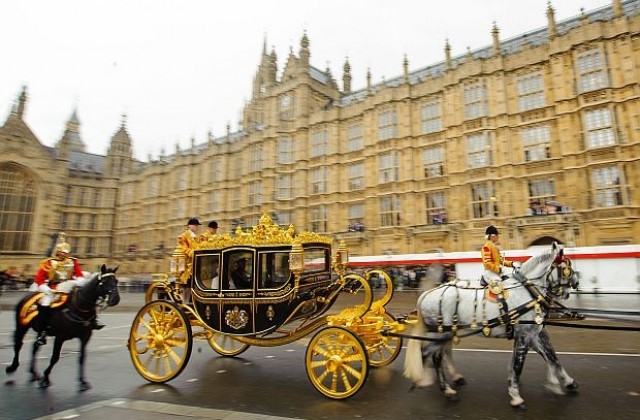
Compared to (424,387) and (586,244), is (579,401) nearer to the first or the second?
(424,387)

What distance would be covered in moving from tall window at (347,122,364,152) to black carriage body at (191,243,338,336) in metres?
23.6

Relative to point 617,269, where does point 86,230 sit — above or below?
above

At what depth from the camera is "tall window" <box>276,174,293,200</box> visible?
107 feet

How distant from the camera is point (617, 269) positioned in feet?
51.5

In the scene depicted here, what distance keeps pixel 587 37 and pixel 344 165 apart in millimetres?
17611

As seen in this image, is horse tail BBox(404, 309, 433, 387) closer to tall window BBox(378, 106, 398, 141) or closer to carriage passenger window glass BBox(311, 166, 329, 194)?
tall window BBox(378, 106, 398, 141)

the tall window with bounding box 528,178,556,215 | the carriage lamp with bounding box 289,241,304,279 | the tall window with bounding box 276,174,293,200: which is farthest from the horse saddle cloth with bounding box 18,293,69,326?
the tall window with bounding box 276,174,293,200

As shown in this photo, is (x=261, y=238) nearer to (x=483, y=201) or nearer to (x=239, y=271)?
(x=239, y=271)

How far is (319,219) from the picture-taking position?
30266mm

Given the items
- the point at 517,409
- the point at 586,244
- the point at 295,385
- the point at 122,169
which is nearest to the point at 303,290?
Result: the point at 295,385

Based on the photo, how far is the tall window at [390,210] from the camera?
26078mm

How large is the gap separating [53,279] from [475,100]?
25165 millimetres

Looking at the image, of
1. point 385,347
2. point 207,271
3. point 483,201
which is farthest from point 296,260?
point 483,201

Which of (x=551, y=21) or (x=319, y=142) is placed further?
(x=319, y=142)
